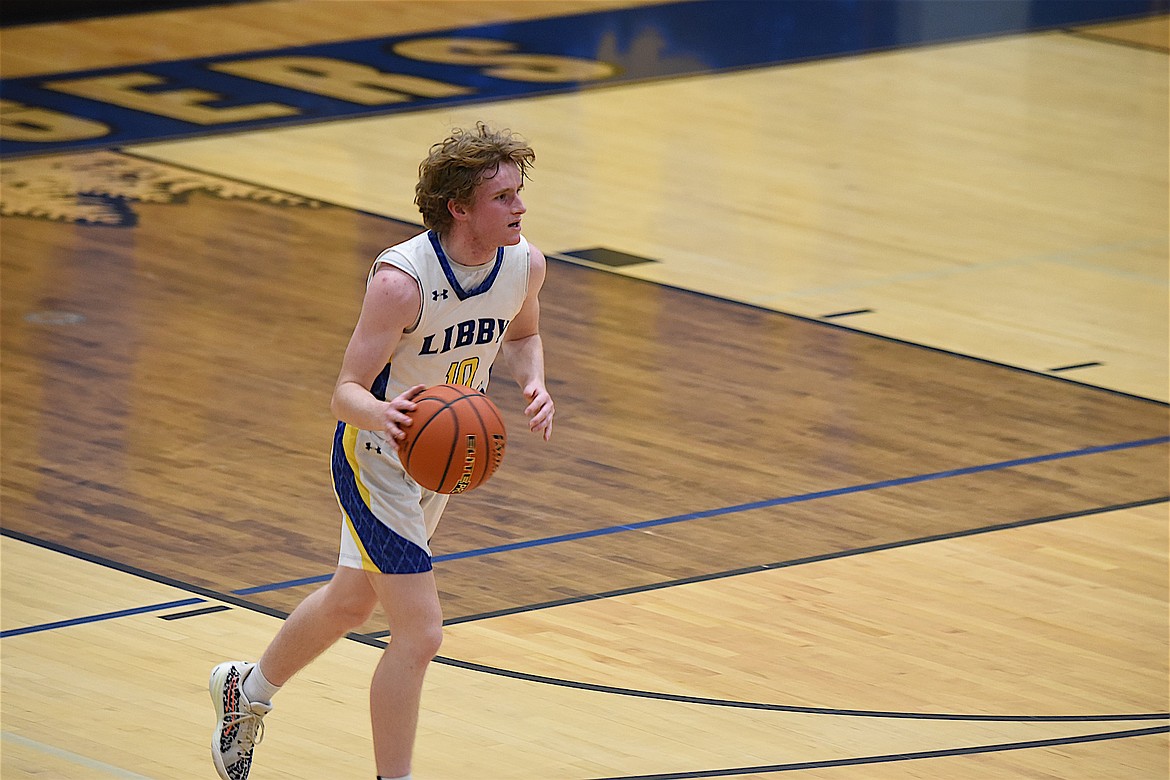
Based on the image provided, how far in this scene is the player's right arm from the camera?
16.2ft

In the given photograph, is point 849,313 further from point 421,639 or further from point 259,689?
point 421,639

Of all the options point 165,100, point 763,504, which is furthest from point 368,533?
point 165,100

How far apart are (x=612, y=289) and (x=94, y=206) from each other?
294cm

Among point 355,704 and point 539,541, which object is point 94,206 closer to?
point 539,541

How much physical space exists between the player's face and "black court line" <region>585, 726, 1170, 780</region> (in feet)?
4.56

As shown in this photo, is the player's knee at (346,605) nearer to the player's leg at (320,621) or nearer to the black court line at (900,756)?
the player's leg at (320,621)

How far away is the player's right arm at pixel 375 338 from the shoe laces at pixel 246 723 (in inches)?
32.0

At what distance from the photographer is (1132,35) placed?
17797 millimetres

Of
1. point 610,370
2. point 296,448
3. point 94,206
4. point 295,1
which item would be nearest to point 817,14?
point 295,1

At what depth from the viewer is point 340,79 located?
605 inches

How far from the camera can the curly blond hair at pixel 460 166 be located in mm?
5031

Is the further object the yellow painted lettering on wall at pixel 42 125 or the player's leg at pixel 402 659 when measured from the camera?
the yellow painted lettering on wall at pixel 42 125

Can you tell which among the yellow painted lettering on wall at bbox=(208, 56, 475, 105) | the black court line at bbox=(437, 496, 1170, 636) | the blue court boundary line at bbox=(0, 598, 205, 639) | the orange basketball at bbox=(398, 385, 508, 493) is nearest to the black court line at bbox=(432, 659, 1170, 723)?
the black court line at bbox=(437, 496, 1170, 636)

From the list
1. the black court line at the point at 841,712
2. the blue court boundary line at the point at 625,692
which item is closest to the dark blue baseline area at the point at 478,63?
the blue court boundary line at the point at 625,692
